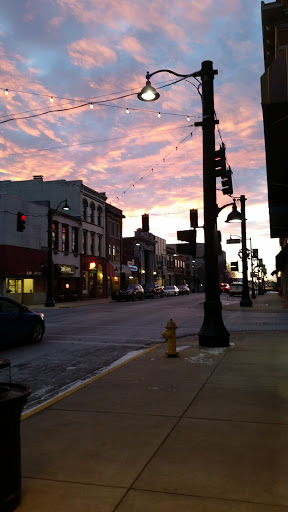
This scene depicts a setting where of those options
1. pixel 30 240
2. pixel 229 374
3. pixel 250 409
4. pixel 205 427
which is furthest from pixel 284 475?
pixel 30 240

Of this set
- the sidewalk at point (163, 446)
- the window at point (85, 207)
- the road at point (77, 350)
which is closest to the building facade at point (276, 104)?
the sidewalk at point (163, 446)

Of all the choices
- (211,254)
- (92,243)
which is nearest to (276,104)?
(211,254)

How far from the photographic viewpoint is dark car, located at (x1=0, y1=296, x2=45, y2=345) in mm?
10789

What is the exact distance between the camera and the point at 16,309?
37.4ft

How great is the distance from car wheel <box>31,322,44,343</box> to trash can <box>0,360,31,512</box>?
890cm

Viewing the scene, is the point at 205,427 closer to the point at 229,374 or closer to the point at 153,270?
the point at 229,374

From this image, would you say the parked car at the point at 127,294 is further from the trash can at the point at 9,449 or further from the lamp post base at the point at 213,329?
Answer: the trash can at the point at 9,449

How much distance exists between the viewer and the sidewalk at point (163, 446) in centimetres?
324

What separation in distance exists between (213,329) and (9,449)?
25.3 feet

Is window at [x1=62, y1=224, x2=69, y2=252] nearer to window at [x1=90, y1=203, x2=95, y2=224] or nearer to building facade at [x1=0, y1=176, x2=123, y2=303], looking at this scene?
building facade at [x1=0, y1=176, x2=123, y2=303]

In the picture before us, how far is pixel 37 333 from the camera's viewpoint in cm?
1204

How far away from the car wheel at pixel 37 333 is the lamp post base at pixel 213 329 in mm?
4681

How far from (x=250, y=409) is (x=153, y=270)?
249 feet

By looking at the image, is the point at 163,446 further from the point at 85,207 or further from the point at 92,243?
the point at 92,243
